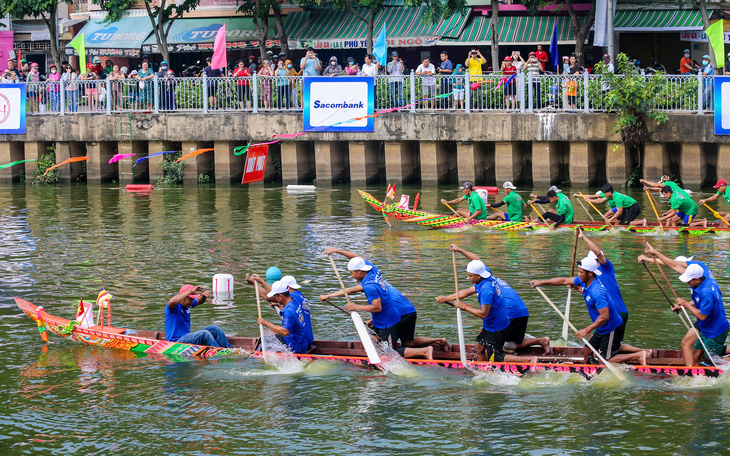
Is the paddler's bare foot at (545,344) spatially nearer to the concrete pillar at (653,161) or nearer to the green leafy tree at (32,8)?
the concrete pillar at (653,161)

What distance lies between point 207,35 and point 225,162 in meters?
8.57

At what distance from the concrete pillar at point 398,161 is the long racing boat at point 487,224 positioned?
6.36 m

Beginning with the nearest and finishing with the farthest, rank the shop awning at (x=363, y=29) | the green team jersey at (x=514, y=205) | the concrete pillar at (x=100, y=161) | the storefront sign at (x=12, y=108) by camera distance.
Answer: the green team jersey at (x=514, y=205) < the storefront sign at (x=12, y=108) < the concrete pillar at (x=100, y=161) < the shop awning at (x=363, y=29)

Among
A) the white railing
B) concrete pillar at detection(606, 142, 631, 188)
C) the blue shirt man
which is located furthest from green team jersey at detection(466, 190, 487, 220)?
the blue shirt man

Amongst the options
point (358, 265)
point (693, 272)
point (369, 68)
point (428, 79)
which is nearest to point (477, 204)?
point (428, 79)

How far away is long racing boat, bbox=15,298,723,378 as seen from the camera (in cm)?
1241

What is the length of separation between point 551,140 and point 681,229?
7.64 metres

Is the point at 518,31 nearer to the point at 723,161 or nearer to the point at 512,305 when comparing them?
the point at 723,161

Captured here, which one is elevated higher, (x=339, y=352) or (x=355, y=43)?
(x=355, y=43)

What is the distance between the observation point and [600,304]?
1221 cm

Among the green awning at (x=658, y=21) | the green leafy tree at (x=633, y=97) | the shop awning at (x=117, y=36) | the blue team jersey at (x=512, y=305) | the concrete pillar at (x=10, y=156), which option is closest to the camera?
the blue team jersey at (x=512, y=305)

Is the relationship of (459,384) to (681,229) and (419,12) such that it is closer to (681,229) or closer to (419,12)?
(681,229)

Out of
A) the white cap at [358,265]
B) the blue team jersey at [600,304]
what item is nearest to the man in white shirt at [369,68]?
the white cap at [358,265]

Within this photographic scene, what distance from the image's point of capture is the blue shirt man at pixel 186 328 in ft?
45.3
